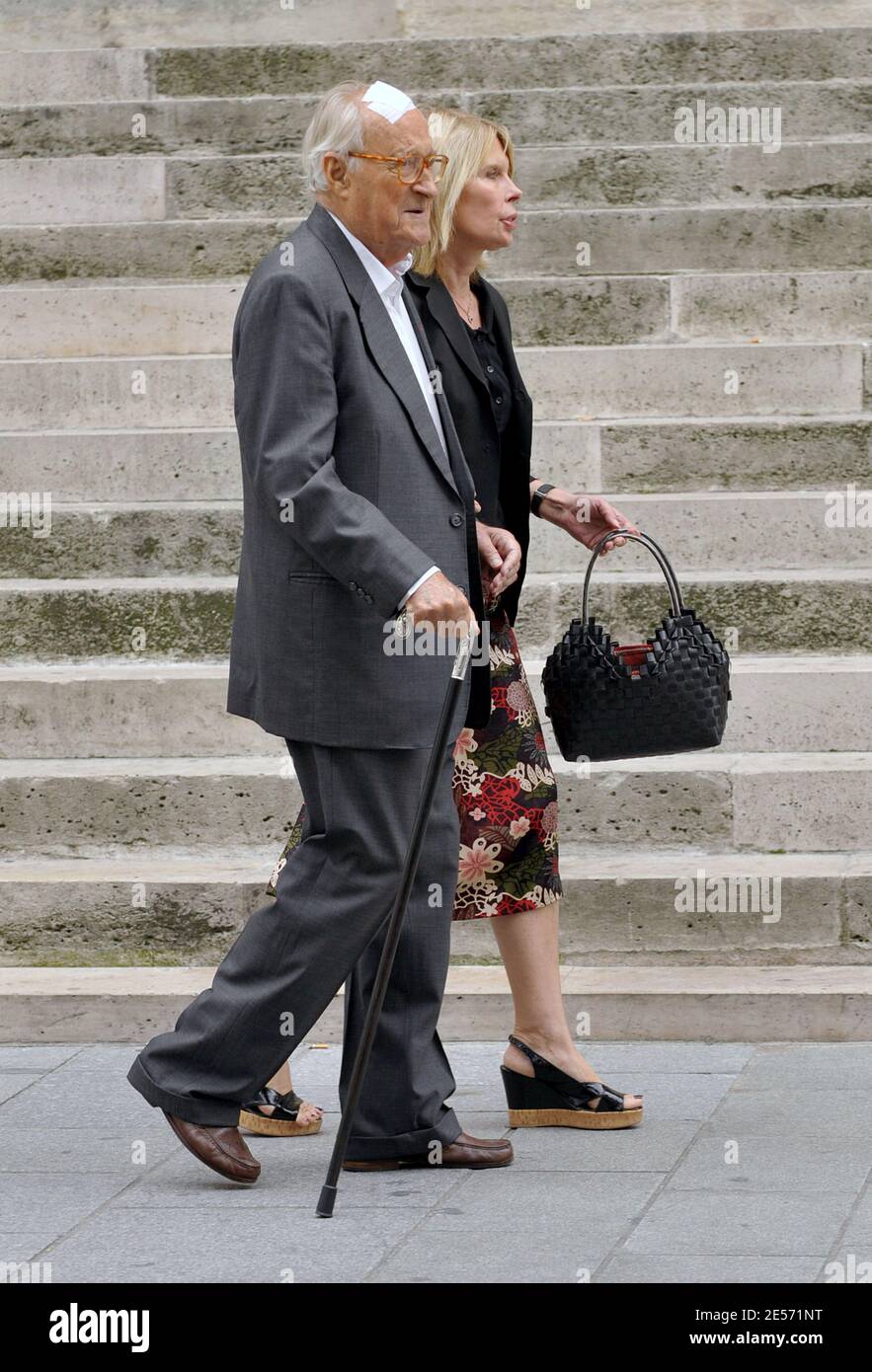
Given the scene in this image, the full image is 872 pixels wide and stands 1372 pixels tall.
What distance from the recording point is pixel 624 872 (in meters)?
5.06

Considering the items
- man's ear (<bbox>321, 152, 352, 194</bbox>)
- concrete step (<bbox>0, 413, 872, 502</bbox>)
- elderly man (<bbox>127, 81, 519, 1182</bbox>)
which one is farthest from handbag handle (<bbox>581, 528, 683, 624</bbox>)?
concrete step (<bbox>0, 413, 872, 502</bbox>)

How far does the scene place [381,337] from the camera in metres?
3.56

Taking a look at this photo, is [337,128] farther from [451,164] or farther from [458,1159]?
[458,1159]

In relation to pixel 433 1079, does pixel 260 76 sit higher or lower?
higher

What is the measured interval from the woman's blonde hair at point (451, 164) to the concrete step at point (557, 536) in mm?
2324

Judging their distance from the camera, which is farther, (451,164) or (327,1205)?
Result: (451,164)

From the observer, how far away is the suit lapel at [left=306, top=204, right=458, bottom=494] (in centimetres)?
354

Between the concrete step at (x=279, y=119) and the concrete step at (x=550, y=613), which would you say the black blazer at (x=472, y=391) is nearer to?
the concrete step at (x=550, y=613)

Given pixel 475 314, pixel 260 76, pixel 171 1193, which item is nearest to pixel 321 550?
pixel 475 314

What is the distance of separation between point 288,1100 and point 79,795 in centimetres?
161

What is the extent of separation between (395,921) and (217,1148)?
1.88ft

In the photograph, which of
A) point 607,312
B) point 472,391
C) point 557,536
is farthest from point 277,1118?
point 607,312

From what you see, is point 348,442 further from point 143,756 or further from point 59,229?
point 59,229

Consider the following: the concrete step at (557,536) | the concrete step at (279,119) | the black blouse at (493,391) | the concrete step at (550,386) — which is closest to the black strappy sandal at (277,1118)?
the black blouse at (493,391)
